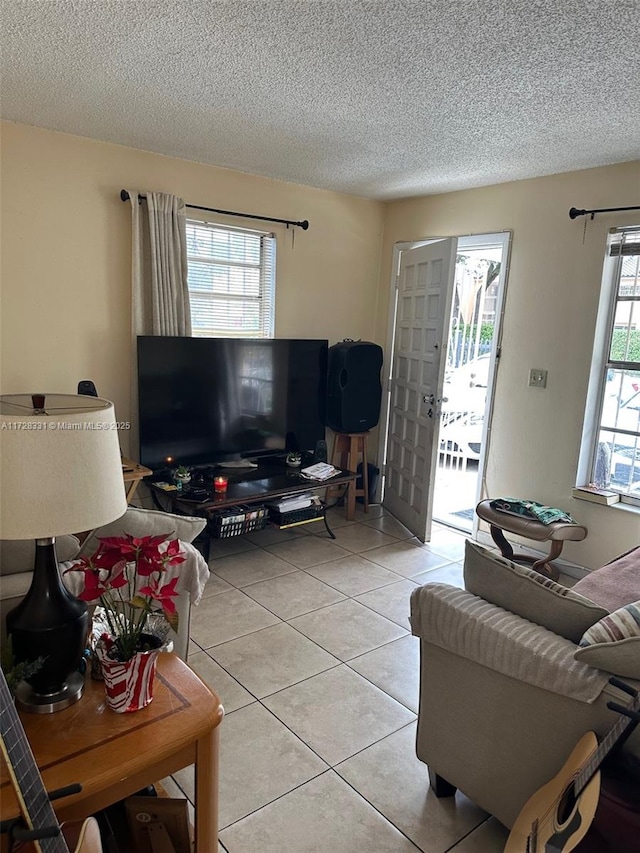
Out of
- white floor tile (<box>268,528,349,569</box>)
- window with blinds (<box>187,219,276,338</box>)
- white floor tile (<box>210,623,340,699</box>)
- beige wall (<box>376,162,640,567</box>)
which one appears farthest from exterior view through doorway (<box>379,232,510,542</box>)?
white floor tile (<box>210,623,340,699</box>)

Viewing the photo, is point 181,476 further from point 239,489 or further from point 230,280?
point 230,280

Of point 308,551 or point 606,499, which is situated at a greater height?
point 606,499

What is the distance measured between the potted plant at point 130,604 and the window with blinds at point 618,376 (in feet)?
9.77

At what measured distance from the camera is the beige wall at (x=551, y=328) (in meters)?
3.33

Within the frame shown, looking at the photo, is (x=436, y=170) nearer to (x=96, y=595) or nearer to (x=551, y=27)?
(x=551, y=27)

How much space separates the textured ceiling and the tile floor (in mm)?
2411

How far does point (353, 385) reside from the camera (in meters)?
4.21

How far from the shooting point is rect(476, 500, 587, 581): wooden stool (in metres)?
3.24

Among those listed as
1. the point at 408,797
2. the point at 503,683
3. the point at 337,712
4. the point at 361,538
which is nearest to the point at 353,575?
the point at 361,538

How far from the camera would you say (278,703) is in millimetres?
2230

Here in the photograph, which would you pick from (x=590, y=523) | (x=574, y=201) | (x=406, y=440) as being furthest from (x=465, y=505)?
(x=574, y=201)

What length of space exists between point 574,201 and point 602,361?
0.98 meters

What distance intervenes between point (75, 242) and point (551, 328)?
9.50 feet

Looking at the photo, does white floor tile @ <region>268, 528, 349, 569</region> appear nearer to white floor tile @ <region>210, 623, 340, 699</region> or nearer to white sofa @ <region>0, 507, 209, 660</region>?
white floor tile @ <region>210, 623, 340, 699</region>
